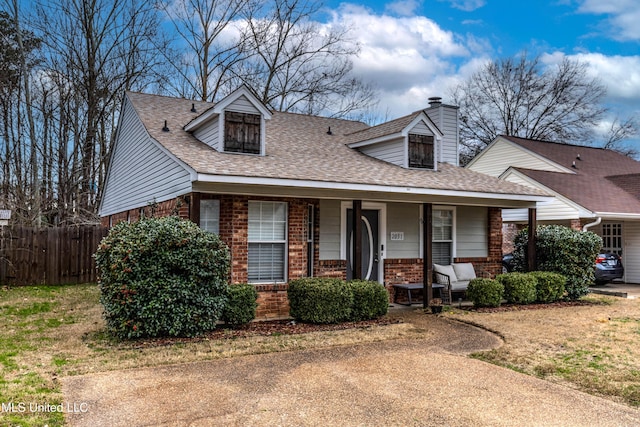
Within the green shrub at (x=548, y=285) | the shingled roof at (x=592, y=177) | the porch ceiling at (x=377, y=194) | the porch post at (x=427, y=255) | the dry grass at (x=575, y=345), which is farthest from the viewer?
the shingled roof at (x=592, y=177)

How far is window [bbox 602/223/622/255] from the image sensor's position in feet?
57.9

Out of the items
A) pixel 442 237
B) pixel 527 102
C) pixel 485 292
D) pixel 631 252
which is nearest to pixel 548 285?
pixel 485 292

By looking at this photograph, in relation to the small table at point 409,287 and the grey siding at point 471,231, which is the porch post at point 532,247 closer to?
the grey siding at point 471,231

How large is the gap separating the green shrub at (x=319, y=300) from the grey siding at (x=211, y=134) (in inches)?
133

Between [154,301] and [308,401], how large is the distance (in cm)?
343

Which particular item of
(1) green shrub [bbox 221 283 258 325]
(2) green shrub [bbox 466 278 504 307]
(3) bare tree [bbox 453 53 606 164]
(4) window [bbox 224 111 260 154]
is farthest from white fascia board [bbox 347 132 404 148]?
(3) bare tree [bbox 453 53 606 164]

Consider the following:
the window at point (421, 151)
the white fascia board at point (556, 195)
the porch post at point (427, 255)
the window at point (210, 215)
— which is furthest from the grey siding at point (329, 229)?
the white fascia board at point (556, 195)

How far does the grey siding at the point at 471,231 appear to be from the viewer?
42.3 feet

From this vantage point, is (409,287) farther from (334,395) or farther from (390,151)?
(334,395)

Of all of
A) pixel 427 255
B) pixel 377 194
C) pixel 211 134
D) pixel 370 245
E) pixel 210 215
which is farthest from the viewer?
pixel 370 245

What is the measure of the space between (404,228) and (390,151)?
1.92m

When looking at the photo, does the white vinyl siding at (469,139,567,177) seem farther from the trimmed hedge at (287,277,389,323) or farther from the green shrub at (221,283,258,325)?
the green shrub at (221,283,258,325)

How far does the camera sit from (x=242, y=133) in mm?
10562

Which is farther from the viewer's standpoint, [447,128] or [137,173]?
[447,128]
